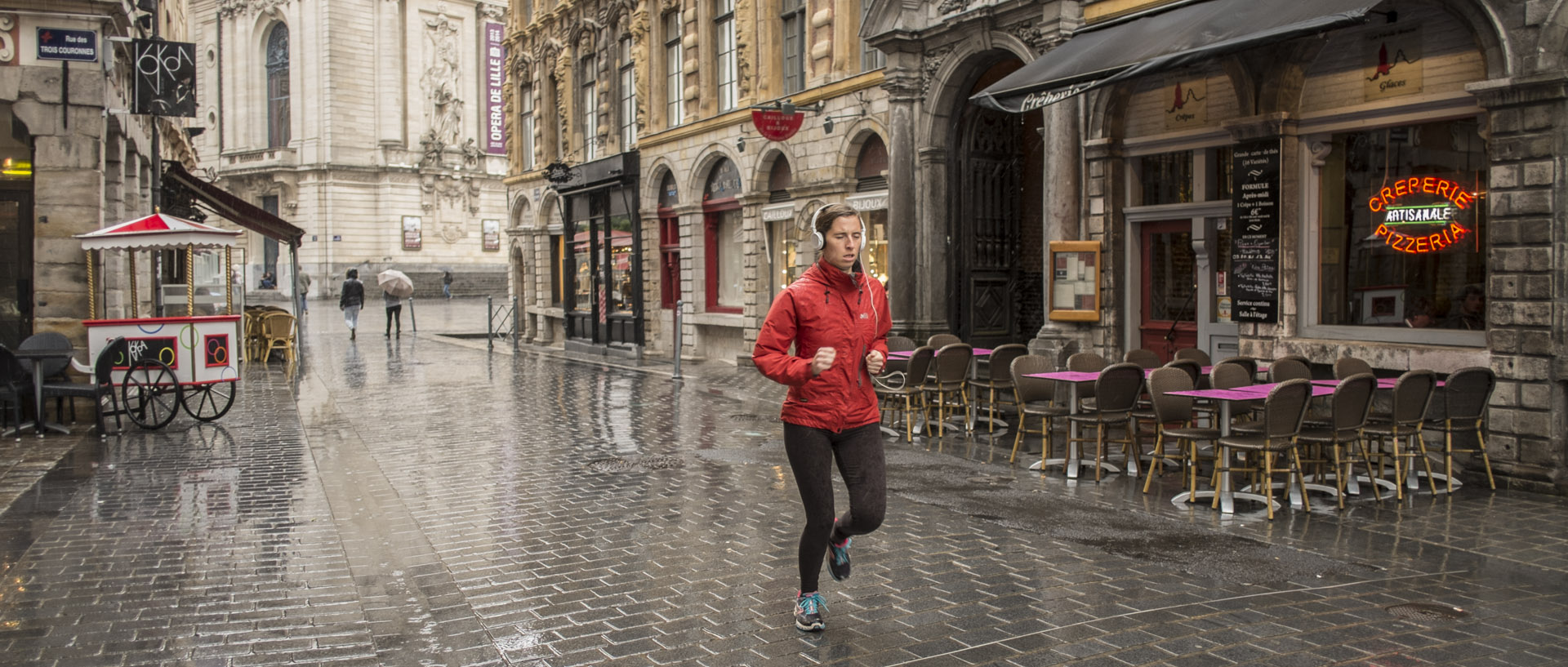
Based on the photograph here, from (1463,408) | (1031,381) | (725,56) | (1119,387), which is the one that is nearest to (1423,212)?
(1463,408)

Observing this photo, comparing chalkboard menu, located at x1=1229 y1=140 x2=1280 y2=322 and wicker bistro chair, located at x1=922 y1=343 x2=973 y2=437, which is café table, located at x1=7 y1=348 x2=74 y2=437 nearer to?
wicker bistro chair, located at x1=922 y1=343 x2=973 y2=437

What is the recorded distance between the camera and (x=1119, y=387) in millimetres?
8797

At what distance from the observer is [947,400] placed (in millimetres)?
12820

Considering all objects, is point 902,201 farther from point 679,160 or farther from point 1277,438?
point 1277,438

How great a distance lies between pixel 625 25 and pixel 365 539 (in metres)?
19.9

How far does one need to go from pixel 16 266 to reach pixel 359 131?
154ft

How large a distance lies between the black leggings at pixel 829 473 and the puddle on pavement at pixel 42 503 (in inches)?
171

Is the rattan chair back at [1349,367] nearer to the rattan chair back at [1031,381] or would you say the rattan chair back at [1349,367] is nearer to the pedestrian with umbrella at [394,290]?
the rattan chair back at [1031,381]

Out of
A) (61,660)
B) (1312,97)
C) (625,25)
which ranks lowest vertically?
(61,660)

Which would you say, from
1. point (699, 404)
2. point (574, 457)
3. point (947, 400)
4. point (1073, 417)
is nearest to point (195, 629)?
point (574, 457)

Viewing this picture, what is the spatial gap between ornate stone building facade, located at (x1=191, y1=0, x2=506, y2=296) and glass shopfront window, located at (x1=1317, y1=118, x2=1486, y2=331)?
50.6 metres

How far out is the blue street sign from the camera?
12.8 m

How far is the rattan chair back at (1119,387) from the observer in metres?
8.68

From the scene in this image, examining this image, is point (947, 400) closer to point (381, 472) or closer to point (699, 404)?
point (699, 404)
